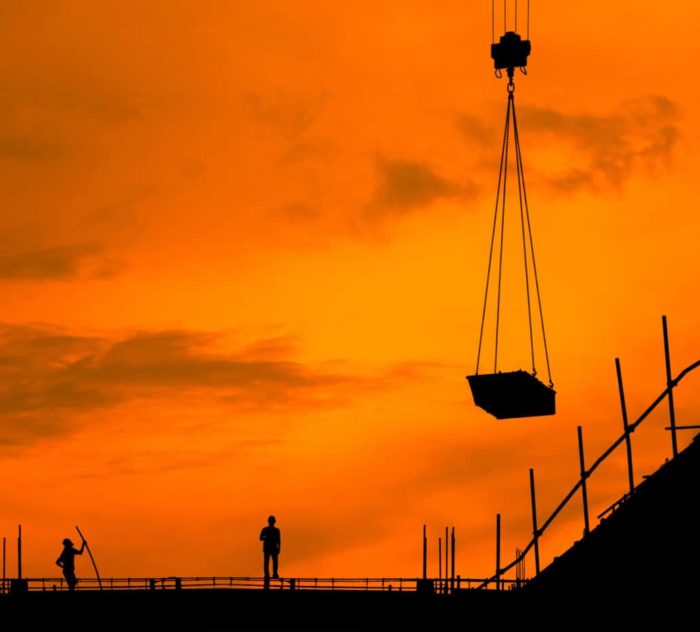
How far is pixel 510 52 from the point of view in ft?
175

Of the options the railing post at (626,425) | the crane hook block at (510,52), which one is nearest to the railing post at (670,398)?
the railing post at (626,425)

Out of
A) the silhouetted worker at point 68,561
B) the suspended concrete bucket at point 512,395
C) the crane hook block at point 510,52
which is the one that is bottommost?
the silhouetted worker at point 68,561

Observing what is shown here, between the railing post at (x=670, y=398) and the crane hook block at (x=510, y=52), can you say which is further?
the crane hook block at (x=510, y=52)

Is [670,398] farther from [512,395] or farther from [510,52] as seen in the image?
[510,52]

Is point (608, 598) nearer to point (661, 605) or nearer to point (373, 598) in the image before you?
point (661, 605)

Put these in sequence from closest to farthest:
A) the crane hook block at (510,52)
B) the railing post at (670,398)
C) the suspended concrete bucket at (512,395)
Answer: the railing post at (670,398) < the suspended concrete bucket at (512,395) < the crane hook block at (510,52)

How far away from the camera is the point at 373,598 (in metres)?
50.9

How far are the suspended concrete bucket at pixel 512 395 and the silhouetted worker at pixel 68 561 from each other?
12.7 meters

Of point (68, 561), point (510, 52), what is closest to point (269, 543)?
point (68, 561)

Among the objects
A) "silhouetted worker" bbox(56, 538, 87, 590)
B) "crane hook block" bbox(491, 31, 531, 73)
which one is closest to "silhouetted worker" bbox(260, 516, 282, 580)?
"silhouetted worker" bbox(56, 538, 87, 590)

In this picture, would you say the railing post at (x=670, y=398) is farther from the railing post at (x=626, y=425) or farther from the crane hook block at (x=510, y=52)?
the crane hook block at (x=510, y=52)

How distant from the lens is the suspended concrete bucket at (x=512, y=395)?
45688 millimetres

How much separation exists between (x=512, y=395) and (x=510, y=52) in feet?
36.7

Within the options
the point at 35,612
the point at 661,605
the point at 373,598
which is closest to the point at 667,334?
the point at 661,605
